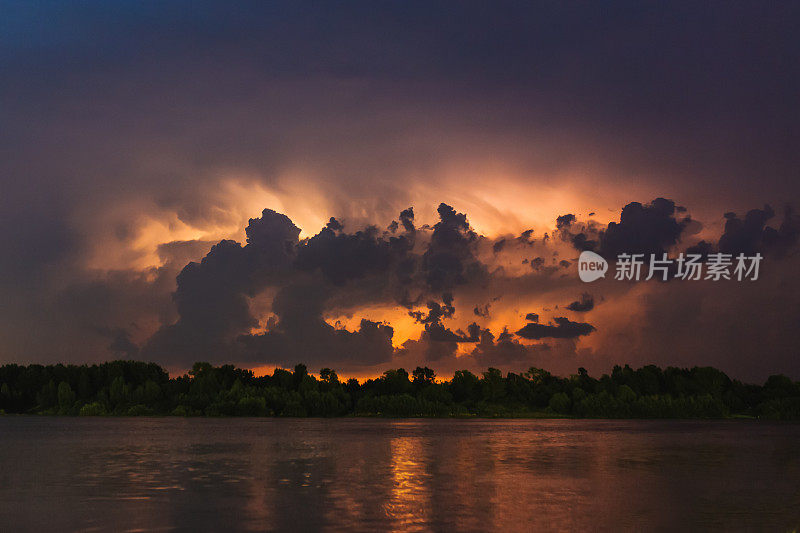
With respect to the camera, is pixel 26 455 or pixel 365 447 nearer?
pixel 26 455

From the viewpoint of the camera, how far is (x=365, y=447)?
332 ft

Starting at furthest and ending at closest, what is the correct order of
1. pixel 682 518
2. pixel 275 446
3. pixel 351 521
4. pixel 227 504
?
pixel 275 446 → pixel 227 504 → pixel 682 518 → pixel 351 521

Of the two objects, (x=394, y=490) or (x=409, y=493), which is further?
(x=394, y=490)

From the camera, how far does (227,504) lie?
44.5 metres

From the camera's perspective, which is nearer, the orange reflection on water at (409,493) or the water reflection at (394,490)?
the orange reflection on water at (409,493)

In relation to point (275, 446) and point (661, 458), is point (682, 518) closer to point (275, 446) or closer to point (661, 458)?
point (661, 458)

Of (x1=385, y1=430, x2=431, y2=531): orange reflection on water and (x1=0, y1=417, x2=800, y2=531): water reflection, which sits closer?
(x1=385, y1=430, x2=431, y2=531): orange reflection on water

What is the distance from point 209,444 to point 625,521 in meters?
76.0

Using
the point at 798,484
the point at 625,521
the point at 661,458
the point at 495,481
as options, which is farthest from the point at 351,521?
the point at 661,458

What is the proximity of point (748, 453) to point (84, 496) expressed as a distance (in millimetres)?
75046

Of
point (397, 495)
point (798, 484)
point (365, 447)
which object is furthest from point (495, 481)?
point (365, 447)

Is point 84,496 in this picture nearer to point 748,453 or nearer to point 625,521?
point 625,521

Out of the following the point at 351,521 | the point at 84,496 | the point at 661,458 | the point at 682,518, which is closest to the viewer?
the point at 351,521

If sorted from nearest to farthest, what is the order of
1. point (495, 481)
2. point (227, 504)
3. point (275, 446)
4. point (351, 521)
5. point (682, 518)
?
1. point (351, 521)
2. point (682, 518)
3. point (227, 504)
4. point (495, 481)
5. point (275, 446)
